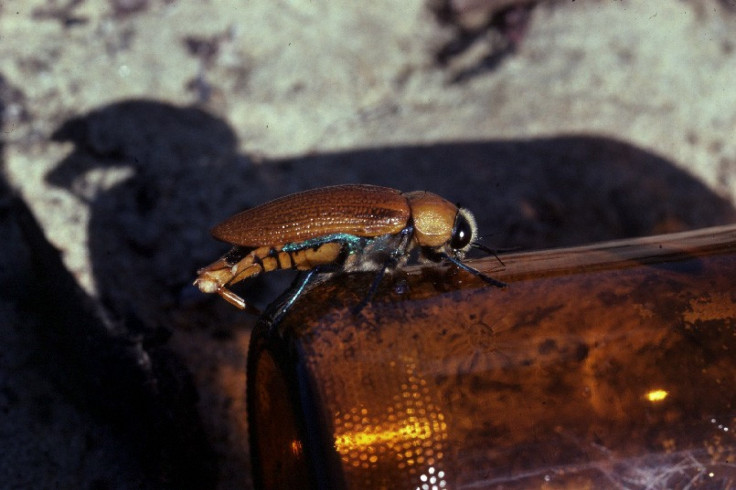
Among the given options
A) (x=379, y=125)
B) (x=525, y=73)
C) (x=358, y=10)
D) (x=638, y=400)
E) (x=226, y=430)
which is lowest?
(x=226, y=430)

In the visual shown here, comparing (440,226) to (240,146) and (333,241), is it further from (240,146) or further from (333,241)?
(240,146)

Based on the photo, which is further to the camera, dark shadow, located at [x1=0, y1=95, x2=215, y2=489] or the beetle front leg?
dark shadow, located at [x1=0, y1=95, x2=215, y2=489]

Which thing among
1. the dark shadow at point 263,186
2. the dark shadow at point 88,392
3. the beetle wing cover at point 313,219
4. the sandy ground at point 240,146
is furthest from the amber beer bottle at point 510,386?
the dark shadow at point 263,186

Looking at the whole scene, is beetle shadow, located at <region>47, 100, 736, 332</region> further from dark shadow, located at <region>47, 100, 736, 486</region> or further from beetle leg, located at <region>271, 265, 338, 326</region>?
beetle leg, located at <region>271, 265, 338, 326</region>

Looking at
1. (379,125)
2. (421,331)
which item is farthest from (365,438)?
(379,125)

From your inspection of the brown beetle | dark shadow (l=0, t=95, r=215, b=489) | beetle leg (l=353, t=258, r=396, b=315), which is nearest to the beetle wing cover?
the brown beetle

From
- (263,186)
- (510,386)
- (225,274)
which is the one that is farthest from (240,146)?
(510,386)

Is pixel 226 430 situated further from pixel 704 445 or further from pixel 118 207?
pixel 704 445
